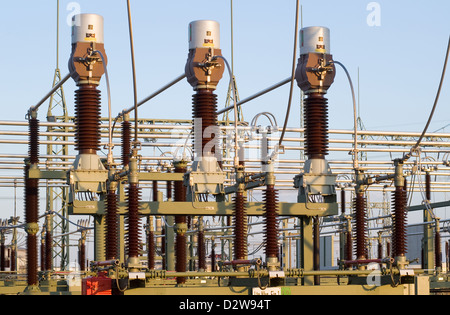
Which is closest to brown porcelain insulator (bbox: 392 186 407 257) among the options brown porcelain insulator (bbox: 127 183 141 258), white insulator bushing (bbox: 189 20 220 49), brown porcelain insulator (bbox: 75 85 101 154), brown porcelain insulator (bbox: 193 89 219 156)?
brown porcelain insulator (bbox: 193 89 219 156)

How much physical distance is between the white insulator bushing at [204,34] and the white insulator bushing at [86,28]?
5.81ft

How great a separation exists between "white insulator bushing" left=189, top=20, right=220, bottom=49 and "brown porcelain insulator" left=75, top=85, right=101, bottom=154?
2043mm

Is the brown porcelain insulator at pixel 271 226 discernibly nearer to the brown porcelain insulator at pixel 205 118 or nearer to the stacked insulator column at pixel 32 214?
the brown porcelain insulator at pixel 205 118

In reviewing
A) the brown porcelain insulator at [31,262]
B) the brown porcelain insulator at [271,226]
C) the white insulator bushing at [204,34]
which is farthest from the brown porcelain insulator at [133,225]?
the brown porcelain insulator at [31,262]

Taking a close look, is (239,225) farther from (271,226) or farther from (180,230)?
(180,230)

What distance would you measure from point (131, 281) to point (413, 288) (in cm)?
439

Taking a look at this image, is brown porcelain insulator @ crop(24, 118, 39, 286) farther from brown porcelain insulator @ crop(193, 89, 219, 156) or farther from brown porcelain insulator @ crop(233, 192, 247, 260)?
brown porcelain insulator @ crop(233, 192, 247, 260)

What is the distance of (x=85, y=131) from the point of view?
16.1 m

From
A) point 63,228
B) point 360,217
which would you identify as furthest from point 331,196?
point 63,228

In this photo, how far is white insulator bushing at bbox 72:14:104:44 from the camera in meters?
16.2

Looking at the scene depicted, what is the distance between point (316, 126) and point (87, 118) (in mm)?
4268

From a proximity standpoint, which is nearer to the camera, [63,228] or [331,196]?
[331,196]

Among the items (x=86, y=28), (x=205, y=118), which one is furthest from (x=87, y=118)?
(x=205, y=118)
